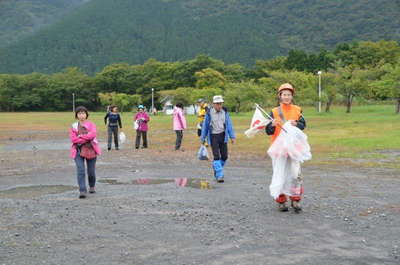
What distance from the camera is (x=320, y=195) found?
855cm

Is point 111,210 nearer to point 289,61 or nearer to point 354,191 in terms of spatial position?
point 354,191

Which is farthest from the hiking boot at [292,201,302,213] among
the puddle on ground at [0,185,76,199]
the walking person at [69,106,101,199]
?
the puddle on ground at [0,185,76,199]

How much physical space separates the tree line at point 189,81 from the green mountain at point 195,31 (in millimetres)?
42794

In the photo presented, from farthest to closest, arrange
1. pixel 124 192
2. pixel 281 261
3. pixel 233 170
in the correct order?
pixel 233 170
pixel 124 192
pixel 281 261

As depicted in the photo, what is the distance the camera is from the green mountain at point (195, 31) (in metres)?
147

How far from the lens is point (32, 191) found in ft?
31.4

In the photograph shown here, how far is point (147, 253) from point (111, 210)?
2384 millimetres

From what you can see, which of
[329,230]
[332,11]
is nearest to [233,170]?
[329,230]

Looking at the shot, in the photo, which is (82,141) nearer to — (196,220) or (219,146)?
(219,146)

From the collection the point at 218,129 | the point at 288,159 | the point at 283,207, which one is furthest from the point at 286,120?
the point at 218,129

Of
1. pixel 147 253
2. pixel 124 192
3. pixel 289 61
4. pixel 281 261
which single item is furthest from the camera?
pixel 289 61

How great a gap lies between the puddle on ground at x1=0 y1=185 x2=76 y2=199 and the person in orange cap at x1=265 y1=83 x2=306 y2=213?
14.7 feet

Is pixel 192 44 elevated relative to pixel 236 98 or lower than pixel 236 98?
elevated

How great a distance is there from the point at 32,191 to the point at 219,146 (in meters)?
3.96
